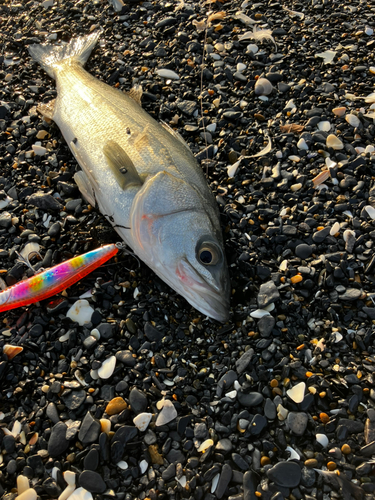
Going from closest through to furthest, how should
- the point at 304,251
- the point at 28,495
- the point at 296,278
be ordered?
1. the point at 28,495
2. the point at 296,278
3. the point at 304,251

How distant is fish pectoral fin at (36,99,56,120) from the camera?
416 cm

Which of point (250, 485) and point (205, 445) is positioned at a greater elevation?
point (205, 445)

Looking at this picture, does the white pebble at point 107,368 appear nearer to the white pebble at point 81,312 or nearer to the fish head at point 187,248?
the white pebble at point 81,312

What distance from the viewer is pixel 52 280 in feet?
9.64

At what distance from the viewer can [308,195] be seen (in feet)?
11.6

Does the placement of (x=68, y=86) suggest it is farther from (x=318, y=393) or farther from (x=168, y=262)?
(x=318, y=393)

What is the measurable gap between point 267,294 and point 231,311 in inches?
12.8

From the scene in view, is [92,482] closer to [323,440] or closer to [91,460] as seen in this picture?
[91,460]

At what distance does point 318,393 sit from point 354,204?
71.0 inches

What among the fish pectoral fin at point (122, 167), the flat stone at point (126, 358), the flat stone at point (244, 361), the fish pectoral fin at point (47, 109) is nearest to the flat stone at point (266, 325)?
the flat stone at point (244, 361)

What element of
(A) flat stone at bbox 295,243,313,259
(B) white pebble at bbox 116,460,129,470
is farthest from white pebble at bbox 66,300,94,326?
(A) flat stone at bbox 295,243,313,259

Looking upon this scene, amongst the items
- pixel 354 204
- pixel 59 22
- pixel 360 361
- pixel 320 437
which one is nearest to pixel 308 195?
pixel 354 204

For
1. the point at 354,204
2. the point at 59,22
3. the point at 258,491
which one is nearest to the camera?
the point at 258,491

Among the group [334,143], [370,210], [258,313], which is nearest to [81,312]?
[258,313]
